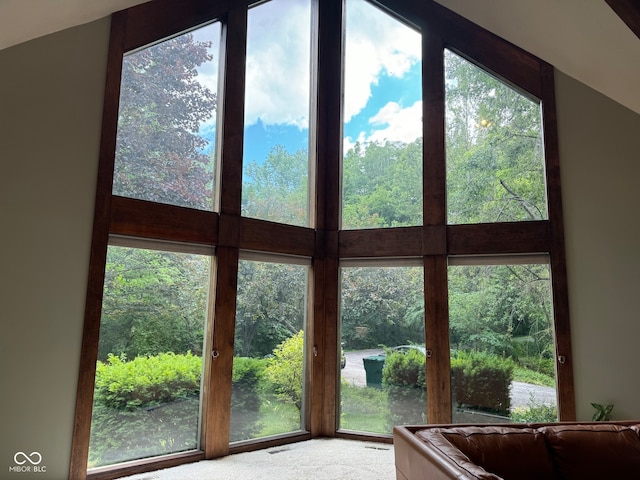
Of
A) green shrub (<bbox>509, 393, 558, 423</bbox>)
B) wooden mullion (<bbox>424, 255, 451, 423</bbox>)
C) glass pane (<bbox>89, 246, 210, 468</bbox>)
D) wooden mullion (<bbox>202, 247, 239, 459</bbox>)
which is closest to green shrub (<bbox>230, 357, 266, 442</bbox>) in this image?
wooden mullion (<bbox>202, 247, 239, 459</bbox>)

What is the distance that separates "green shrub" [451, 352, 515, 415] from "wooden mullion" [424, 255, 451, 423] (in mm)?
128

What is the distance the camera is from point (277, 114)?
4.89 meters

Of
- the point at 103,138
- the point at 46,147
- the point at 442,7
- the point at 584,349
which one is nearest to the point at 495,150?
the point at 442,7

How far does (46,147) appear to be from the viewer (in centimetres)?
326

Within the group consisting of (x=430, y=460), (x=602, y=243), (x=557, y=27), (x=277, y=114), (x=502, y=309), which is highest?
(x=557, y=27)

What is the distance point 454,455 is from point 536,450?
0.82 metres

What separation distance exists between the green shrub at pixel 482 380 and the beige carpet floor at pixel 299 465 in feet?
3.24

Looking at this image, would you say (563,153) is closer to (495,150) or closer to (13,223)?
(495,150)

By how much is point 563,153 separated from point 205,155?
3765mm

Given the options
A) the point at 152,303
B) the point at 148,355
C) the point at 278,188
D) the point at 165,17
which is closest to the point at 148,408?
the point at 148,355

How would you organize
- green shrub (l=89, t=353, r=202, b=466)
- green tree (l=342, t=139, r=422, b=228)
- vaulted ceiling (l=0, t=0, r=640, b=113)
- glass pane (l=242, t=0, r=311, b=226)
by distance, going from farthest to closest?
green tree (l=342, t=139, r=422, b=228) → glass pane (l=242, t=0, r=311, b=226) → green shrub (l=89, t=353, r=202, b=466) → vaulted ceiling (l=0, t=0, r=640, b=113)

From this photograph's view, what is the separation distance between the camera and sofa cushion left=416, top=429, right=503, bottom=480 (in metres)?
1.81

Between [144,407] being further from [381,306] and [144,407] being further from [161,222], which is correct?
[381,306]

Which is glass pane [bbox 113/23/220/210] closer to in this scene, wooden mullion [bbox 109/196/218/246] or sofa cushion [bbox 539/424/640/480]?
wooden mullion [bbox 109/196/218/246]
